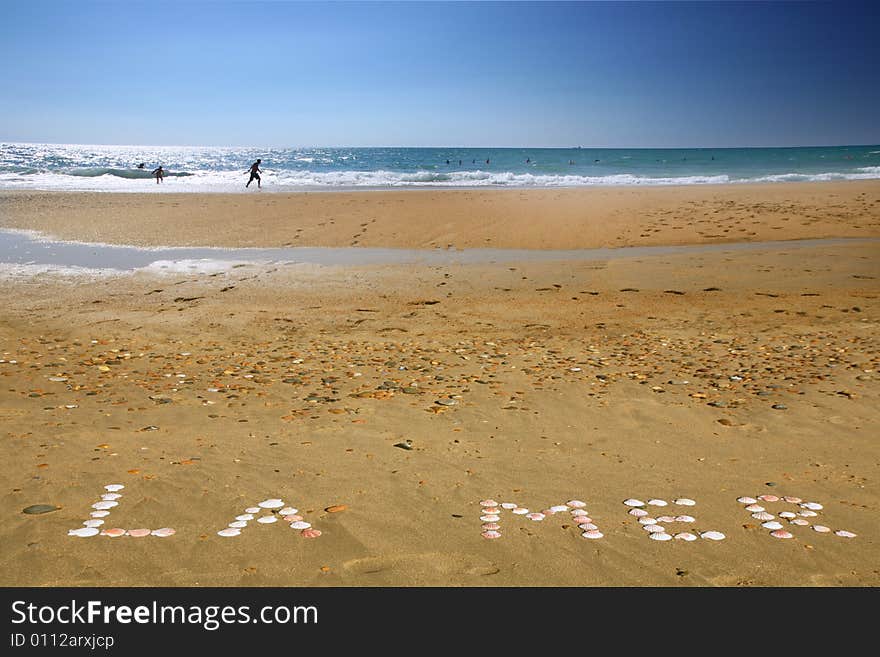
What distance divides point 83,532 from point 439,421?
9.78ft

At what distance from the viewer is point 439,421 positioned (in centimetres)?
627

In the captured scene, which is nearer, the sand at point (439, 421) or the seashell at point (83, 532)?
the sand at point (439, 421)

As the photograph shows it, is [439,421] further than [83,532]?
Yes

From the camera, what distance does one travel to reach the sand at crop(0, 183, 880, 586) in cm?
400

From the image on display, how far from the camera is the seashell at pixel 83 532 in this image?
→ 13.7 ft

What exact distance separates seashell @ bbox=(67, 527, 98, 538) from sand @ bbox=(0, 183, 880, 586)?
0.08 m

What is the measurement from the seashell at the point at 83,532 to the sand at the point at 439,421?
0.27ft

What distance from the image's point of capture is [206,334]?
9.57 m

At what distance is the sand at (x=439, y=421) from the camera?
3996 mm

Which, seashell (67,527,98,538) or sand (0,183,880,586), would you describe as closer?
sand (0,183,880,586)

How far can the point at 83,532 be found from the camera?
4191mm

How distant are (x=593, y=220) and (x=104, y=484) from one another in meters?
19.0
